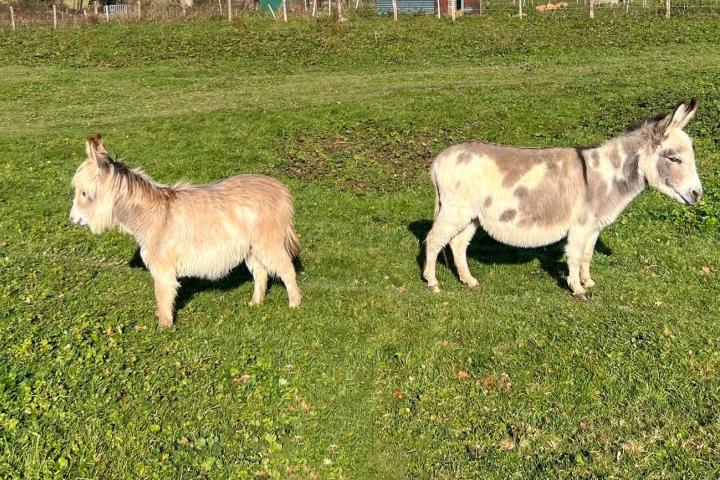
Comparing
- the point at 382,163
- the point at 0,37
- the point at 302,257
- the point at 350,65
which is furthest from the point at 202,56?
the point at 302,257

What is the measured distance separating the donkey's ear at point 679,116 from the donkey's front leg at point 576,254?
1.79 metres

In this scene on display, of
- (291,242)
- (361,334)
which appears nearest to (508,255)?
(361,334)

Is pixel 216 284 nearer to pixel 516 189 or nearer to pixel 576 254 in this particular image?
pixel 516 189

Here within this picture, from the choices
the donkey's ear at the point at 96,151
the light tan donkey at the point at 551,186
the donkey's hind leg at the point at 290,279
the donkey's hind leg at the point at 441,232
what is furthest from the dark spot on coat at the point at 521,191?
the donkey's ear at the point at 96,151

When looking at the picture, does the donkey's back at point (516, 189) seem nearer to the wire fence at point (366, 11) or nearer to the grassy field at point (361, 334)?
the grassy field at point (361, 334)

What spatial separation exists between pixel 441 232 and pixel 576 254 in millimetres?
2058

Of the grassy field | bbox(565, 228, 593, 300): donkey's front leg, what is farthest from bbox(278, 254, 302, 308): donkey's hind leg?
bbox(565, 228, 593, 300): donkey's front leg

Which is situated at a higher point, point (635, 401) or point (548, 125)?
point (548, 125)

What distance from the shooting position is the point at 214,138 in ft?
62.1

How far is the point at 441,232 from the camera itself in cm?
947

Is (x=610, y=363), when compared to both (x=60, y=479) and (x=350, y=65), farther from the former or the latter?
(x=350, y=65)

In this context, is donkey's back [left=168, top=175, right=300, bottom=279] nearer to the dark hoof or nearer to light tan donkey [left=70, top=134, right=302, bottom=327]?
light tan donkey [left=70, top=134, right=302, bottom=327]

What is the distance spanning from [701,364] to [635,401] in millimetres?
1270

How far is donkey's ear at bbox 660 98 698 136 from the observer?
8000 mm
